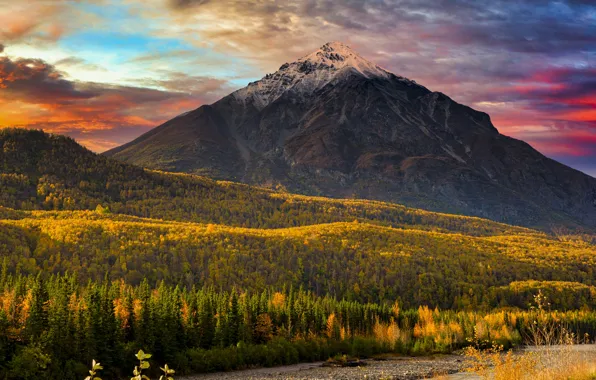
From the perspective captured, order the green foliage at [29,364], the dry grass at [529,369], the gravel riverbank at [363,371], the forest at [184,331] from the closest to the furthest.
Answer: the dry grass at [529,369] < the green foliage at [29,364] < the forest at [184,331] < the gravel riverbank at [363,371]

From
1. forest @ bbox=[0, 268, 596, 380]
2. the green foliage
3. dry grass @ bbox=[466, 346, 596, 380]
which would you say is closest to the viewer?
dry grass @ bbox=[466, 346, 596, 380]

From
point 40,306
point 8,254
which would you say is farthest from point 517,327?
point 8,254

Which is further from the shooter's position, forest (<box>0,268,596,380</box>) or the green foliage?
forest (<box>0,268,596,380</box>)

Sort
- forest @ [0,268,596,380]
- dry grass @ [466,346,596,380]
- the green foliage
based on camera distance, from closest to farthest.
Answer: dry grass @ [466,346,596,380]
the green foliage
forest @ [0,268,596,380]

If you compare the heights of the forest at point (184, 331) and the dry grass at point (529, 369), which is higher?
the dry grass at point (529, 369)

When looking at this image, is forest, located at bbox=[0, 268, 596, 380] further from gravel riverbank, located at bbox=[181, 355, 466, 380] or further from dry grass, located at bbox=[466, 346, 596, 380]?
dry grass, located at bbox=[466, 346, 596, 380]

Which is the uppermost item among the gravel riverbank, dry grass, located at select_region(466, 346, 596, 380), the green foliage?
dry grass, located at select_region(466, 346, 596, 380)

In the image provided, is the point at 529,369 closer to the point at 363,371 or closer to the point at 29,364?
the point at 29,364

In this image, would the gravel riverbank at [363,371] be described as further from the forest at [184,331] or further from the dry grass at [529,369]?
the dry grass at [529,369]

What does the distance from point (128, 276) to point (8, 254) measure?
38.3 metres

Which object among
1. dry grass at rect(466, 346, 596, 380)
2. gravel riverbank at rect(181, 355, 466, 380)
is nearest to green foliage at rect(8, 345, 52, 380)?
Result: gravel riverbank at rect(181, 355, 466, 380)

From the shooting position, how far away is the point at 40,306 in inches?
3556

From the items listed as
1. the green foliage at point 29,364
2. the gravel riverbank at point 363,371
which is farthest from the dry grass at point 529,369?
the green foliage at point 29,364

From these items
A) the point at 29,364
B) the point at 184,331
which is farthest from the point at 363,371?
the point at 29,364
